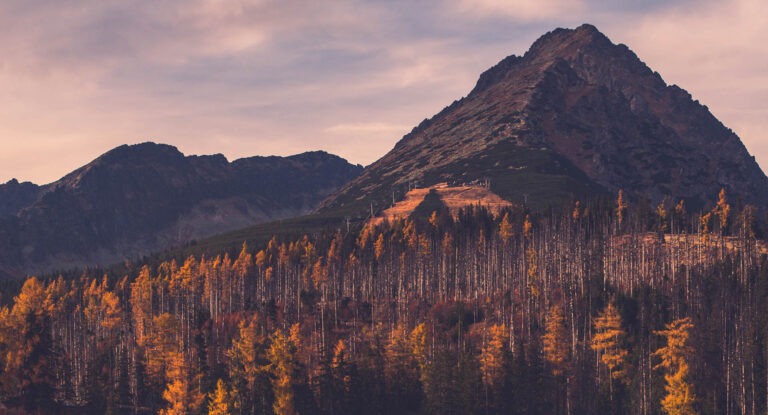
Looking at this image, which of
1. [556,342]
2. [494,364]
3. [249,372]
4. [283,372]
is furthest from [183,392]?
[556,342]

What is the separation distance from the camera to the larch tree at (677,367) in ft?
344

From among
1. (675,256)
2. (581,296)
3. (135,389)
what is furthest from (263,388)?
(675,256)

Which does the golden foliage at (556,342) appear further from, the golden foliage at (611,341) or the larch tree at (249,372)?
the larch tree at (249,372)

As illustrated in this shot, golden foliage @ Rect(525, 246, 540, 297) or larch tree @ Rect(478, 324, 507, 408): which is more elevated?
golden foliage @ Rect(525, 246, 540, 297)

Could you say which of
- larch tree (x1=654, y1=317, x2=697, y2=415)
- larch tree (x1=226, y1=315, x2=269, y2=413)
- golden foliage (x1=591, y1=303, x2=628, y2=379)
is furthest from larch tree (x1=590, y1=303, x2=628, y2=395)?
larch tree (x1=226, y1=315, x2=269, y2=413)

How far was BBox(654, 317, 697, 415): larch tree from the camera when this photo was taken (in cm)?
10475

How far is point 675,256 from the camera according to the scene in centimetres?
18150

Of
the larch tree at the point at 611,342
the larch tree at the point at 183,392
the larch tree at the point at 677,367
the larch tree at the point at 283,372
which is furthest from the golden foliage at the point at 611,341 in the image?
the larch tree at the point at 183,392

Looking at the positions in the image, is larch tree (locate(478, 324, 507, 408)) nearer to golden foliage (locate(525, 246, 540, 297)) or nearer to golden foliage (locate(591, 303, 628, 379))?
golden foliage (locate(591, 303, 628, 379))

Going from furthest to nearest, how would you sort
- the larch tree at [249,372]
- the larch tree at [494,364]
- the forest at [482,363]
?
the larch tree at [494,364]
the larch tree at [249,372]
the forest at [482,363]

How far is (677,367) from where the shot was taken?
117 meters

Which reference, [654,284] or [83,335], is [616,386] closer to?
[654,284]

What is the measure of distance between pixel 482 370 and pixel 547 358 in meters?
12.0

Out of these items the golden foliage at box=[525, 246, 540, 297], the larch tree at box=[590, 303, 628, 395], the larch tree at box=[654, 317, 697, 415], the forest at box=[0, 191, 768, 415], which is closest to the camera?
the larch tree at box=[654, 317, 697, 415]
